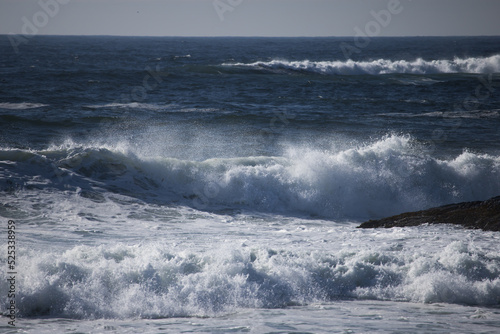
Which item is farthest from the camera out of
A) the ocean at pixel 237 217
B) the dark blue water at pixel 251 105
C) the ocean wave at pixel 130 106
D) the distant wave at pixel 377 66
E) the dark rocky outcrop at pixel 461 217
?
the distant wave at pixel 377 66

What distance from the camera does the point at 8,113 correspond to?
18.7 meters

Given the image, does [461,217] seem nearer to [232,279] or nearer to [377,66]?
[232,279]

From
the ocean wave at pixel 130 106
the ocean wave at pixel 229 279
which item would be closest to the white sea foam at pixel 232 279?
the ocean wave at pixel 229 279

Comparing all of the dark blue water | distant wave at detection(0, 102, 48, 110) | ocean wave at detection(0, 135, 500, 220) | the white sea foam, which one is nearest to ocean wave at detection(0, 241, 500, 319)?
the white sea foam

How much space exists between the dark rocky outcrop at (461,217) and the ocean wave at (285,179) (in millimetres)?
1974

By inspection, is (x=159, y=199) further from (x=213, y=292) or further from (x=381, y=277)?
(x=381, y=277)

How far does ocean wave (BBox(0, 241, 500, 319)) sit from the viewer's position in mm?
5766

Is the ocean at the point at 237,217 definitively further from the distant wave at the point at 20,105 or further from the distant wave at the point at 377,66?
the distant wave at the point at 377,66

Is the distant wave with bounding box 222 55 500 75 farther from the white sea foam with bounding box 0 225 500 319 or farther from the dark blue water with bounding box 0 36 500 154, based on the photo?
the white sea foam with bounding box 0 225 500 319

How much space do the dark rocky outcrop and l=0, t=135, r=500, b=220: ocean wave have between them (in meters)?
1.97

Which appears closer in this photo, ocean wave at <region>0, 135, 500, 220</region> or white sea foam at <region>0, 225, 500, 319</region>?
Answer: white sea foam at <region>0, 225, 500, 319</region>

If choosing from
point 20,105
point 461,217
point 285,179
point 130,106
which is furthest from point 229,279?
point 20,105

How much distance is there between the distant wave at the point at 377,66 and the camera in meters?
41.3

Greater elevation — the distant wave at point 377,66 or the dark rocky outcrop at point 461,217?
the distant wave at point 377,66
